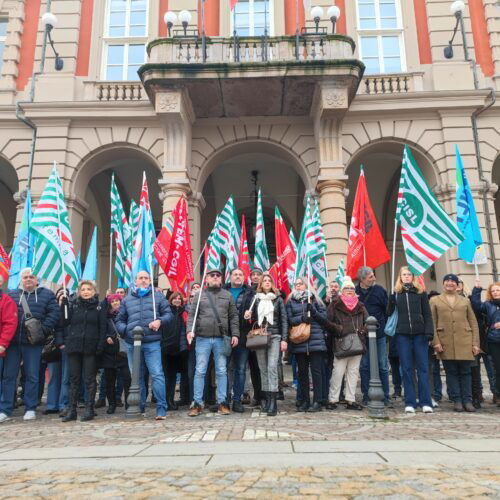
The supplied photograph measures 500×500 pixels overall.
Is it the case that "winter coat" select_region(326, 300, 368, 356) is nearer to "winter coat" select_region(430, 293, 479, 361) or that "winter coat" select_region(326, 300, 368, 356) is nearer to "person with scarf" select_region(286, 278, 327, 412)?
"person with scarf" select_region(286, 278, 327, 412)

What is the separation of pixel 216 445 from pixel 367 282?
4.01 metres

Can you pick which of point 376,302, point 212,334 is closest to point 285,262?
point 376,302

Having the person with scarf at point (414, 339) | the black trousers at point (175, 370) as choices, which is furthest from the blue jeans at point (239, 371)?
the person with scarf at point (414, 339)

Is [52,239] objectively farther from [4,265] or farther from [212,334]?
[212,334]

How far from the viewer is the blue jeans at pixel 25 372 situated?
643 centimetres

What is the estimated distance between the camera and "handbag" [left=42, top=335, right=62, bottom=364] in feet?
22.2

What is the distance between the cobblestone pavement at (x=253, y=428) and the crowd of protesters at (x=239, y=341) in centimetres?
26

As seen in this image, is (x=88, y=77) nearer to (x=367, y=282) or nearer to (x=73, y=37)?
(x=73, y=37)

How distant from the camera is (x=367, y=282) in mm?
7164

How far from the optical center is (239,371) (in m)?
6.55

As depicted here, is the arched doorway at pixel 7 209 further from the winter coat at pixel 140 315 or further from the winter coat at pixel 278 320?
the winter coat at pixel 278 320

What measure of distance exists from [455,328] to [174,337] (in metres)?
4.08

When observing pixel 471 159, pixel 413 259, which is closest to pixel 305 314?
pixel 413 259

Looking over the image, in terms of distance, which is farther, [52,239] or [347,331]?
[52,239]
